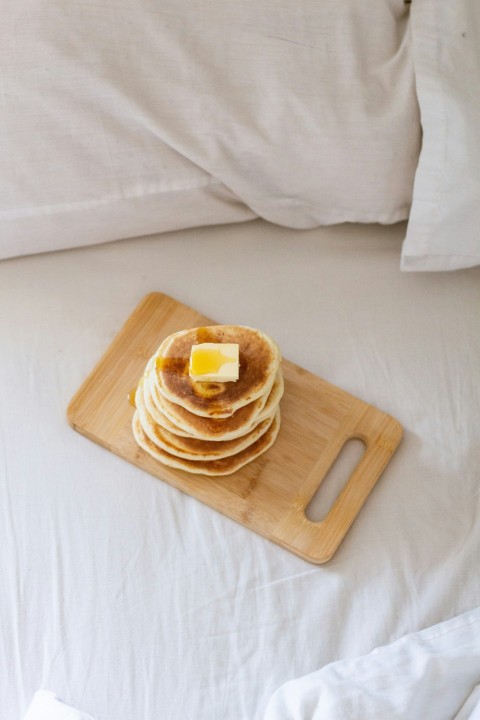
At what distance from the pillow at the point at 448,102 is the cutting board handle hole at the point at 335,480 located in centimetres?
30

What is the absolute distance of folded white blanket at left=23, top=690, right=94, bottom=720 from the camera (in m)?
0.87

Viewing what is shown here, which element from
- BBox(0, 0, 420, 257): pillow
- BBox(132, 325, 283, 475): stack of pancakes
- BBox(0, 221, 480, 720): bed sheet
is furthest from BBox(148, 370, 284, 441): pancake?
BBox(0, 0, 420, 257): pillow

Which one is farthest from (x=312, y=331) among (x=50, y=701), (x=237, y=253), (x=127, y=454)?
(x=50, y=701)

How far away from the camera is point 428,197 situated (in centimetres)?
102

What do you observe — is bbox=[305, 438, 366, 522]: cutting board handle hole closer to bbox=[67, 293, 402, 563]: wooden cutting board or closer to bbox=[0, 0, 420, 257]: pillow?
bbox=[67, 293, 402, 563]: wooden cutting board

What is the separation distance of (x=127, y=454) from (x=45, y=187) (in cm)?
34

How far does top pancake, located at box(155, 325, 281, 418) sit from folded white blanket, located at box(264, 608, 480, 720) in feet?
0.98

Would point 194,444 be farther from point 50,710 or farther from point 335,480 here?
point 50,710

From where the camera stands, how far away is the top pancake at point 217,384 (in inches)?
35.9

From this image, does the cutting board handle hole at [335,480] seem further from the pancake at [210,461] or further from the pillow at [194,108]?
the pillow at [194,108]

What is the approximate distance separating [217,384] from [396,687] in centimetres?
37

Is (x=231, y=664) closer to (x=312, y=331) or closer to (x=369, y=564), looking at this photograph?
(x=369, y=564)

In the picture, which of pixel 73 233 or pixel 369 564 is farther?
pixel 73 233

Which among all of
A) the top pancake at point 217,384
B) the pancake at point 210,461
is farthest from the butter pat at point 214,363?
the pancake at point 210,461
